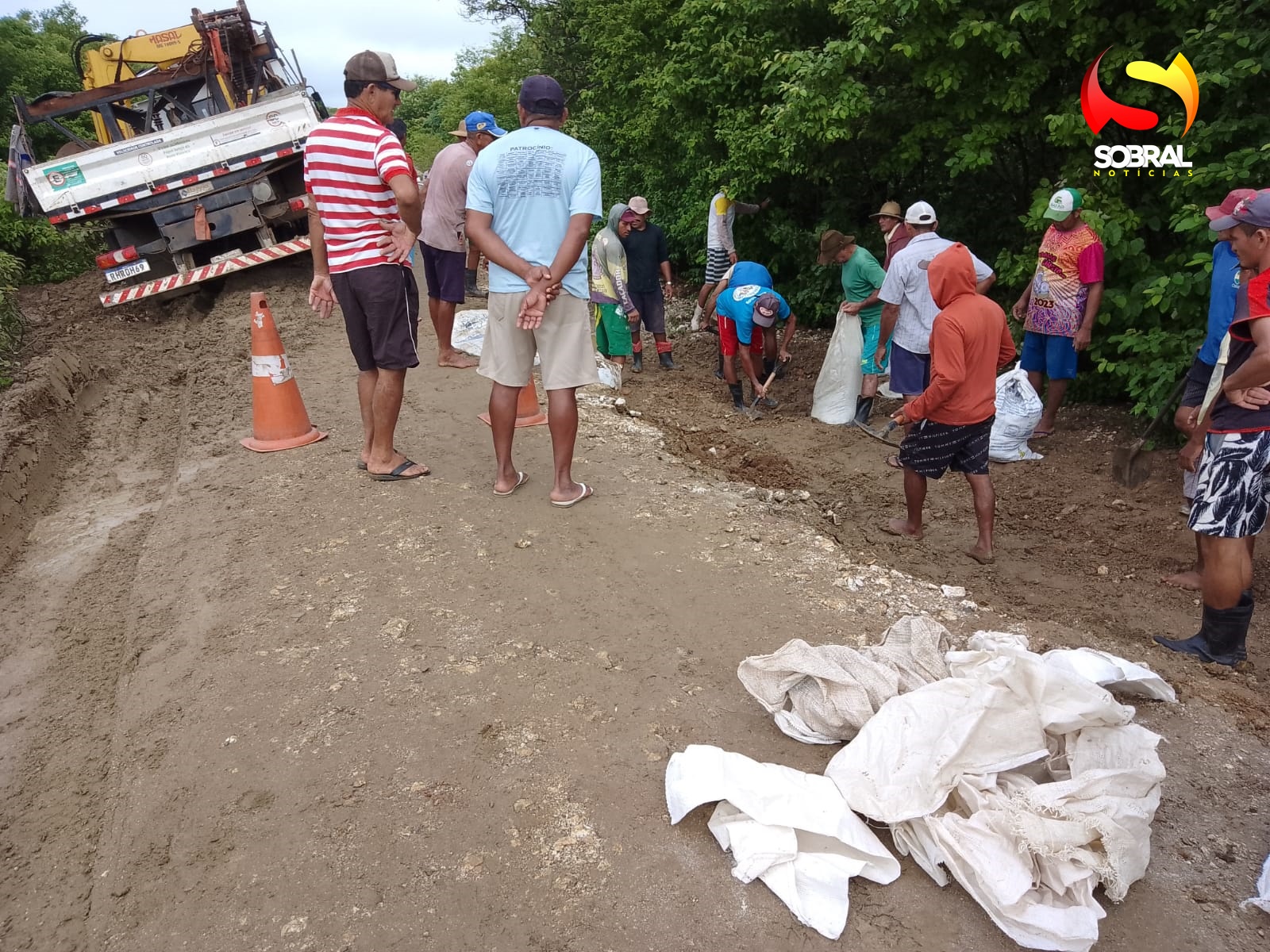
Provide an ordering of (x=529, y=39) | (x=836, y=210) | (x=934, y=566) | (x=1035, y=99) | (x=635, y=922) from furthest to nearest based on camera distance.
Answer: (x=529, y=39) < (x=836, y=210) < (x=1035, y=99) < (x=934, y=566) < (x=635, y=922)

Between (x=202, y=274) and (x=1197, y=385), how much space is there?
9.74m

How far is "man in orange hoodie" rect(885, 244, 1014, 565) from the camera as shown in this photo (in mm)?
4055

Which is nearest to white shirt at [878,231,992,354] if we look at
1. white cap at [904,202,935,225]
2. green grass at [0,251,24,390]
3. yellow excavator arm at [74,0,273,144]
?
white cap at [904,202,935,225]

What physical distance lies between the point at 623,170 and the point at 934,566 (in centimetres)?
1073

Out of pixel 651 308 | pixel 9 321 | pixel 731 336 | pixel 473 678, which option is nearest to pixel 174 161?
pixel 9 321

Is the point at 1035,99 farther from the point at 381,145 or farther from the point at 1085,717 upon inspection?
the point at 1085,717

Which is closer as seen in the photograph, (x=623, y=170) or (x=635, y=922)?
(x=635, y=922)

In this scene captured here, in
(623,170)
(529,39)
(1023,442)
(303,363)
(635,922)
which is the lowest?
(1023,442)

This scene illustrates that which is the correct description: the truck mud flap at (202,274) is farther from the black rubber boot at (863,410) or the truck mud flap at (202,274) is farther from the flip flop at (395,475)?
the black rubber boot at (863,410)

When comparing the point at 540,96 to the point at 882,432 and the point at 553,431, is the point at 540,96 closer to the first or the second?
the point at 553,431

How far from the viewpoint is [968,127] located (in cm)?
682

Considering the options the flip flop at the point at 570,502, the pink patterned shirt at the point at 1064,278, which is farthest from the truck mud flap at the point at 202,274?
the pink patterned shirt at the point at 1064,278

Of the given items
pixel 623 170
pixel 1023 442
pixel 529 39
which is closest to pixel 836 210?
pixel 1023 442

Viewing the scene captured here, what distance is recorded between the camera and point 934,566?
14.4ft
